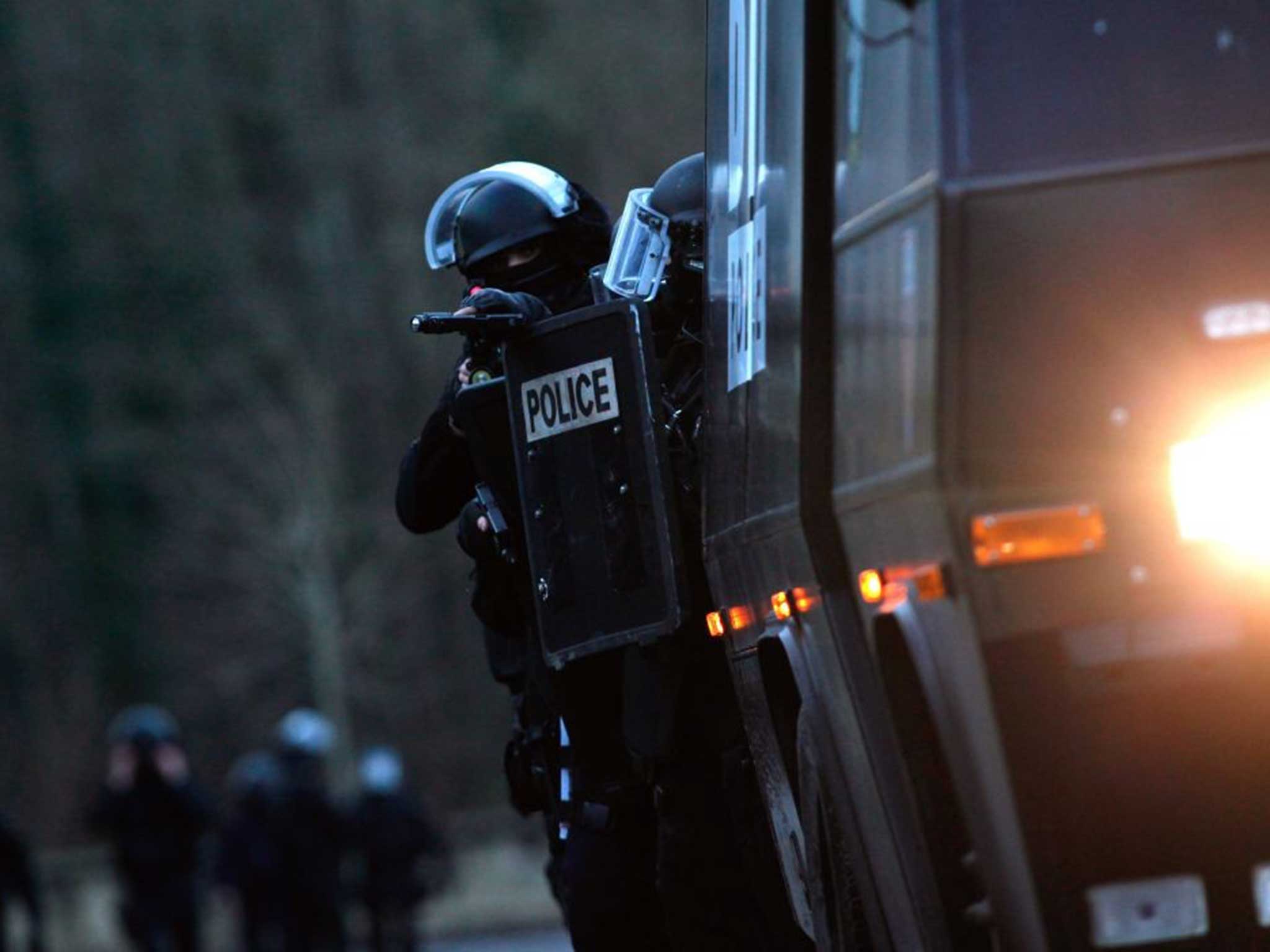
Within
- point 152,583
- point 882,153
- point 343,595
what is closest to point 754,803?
point 882,153

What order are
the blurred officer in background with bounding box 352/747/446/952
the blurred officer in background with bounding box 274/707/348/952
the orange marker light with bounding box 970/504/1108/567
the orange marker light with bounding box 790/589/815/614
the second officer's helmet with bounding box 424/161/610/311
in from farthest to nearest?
1. the blurred officer in background with bounding box 352/747/446/952
2. the blurred officer in background with bounding box 274/707/348/952
3. the second officer's helmet with bounding box 424/161/610/311
4. the orange marker light with bounding box 790/589/815/614
5. the orange marker light with bounding box 970/504/1108/567

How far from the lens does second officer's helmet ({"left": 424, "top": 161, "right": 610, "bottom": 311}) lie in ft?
25.7

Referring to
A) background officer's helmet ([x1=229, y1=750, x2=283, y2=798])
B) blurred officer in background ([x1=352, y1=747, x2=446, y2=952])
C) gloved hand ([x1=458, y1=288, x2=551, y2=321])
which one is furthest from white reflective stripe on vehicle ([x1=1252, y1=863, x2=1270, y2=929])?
blurred officer in background ([x1=352, y1=747, x2=446, y2=952])

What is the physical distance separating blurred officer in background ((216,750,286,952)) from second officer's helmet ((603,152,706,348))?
47.5ft

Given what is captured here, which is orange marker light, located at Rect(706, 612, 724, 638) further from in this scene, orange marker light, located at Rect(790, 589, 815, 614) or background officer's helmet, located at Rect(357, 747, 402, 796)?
background officer's helmet, located at Rect(357, 747, 402, 796)

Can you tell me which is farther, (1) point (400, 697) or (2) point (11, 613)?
(2) point (11, 613)

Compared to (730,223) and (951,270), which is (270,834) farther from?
(951,270)

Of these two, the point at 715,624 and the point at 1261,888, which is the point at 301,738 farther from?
the point at 1261,888

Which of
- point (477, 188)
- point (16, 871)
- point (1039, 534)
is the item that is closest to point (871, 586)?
point (1039, 534)

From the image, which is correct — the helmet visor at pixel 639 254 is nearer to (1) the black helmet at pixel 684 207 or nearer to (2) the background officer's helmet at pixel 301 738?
(1) the black helmet at pixel 684 207

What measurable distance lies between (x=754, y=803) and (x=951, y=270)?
10.6 feet

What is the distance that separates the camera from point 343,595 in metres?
41.7

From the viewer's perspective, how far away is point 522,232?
7.80 metres

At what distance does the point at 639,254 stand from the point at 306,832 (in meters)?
14.7
